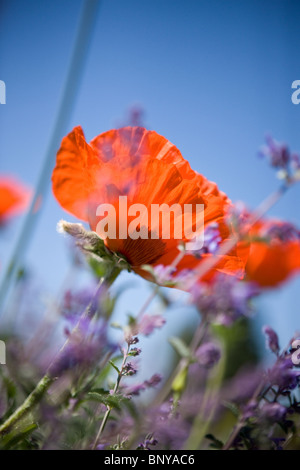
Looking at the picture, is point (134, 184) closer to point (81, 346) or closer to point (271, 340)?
point (81, 346)

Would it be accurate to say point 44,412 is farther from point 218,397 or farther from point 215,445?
point 218,397

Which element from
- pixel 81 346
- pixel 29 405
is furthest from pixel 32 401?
pixel 81 346

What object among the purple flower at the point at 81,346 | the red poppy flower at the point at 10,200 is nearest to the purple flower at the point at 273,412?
the purple flower at the point at 81,346

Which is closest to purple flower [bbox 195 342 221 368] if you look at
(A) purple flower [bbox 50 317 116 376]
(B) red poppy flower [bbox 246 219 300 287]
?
(A) purple flower [bbox 50 317 116 376]

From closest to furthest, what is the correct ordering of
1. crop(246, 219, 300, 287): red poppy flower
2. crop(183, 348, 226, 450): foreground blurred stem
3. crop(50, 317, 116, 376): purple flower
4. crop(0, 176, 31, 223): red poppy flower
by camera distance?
crop(50, 317, 116, 376): purple flower < crop(183, 348, 226, 450): foreground blurred stem < crop(246, 219, 300, 287): red poppy flower < crop(0, 176, 31, 223): red poppy flower

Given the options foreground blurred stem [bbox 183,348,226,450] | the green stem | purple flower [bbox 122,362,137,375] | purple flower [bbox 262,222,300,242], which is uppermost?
purple flower [bbox 262,222,300,242]

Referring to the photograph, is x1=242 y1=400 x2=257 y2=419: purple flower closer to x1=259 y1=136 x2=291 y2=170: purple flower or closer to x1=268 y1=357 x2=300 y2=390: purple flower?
Answer: x1=268 y1=357 x2=300 y2=390: purple flower

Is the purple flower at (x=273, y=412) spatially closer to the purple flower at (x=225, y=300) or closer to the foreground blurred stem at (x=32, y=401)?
the purple flower at (x=225, y=300)
